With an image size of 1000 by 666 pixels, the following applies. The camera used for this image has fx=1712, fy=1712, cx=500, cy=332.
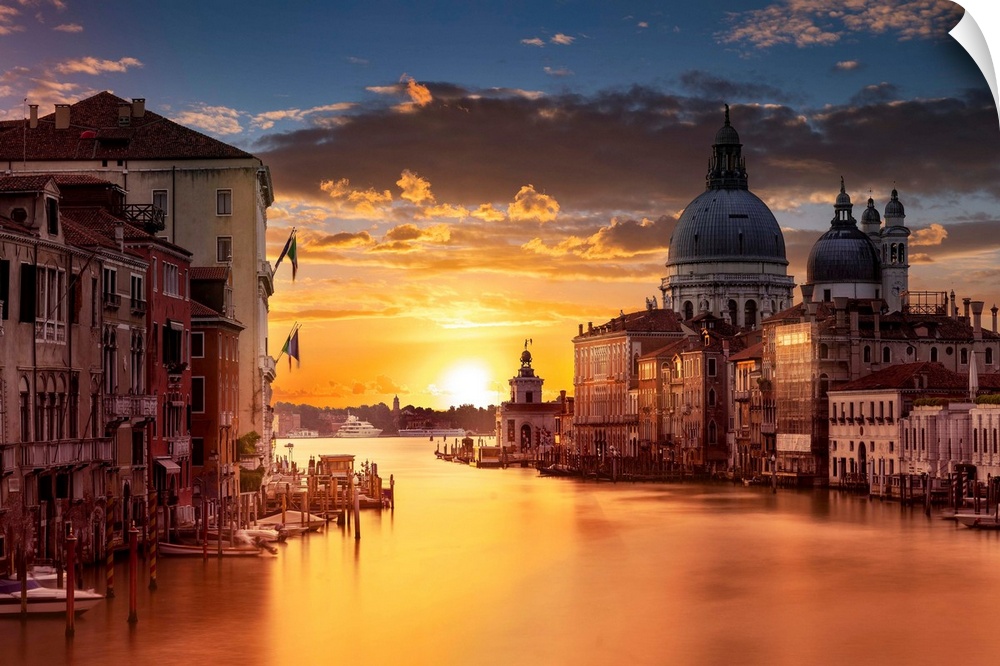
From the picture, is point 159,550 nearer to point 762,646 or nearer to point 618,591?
point 618,591

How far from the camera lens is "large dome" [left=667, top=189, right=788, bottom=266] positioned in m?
84.5

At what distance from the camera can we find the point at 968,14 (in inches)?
577

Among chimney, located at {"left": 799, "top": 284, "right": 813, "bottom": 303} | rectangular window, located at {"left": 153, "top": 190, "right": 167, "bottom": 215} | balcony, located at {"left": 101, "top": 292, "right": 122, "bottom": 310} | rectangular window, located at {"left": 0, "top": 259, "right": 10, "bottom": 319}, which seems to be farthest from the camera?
chimney, located at {"left": 799, "top": 284, "right": 813, "bottom": 303}

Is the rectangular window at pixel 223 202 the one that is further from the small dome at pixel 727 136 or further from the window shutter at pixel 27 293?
the small dome at pixel 727 136

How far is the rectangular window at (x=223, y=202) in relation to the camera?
121ft

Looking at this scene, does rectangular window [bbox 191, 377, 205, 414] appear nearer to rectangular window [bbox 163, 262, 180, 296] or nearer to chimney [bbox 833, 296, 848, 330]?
rectangular window [bbox 163, 262, 180, 296]

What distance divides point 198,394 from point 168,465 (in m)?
4.79

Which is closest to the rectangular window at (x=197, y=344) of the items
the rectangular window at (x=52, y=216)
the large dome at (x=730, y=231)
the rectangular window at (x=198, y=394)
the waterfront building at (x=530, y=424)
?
the rectangular window at (x=198, y=394)

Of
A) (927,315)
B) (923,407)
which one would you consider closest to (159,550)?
(923,407)

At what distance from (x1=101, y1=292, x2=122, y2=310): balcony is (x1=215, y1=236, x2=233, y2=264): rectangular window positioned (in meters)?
13.1

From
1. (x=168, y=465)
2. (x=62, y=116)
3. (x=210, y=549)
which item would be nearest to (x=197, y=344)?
(x=168, y=465)

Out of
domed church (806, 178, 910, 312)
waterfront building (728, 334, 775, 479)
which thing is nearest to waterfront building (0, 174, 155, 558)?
waterfront building (728, 334, 775, 479)

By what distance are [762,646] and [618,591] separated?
5.66m

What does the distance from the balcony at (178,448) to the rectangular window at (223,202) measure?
30.7ft
